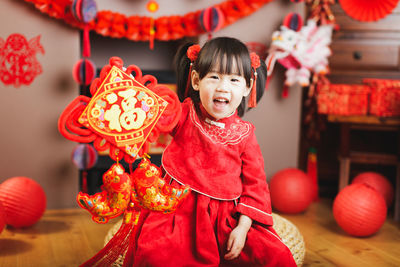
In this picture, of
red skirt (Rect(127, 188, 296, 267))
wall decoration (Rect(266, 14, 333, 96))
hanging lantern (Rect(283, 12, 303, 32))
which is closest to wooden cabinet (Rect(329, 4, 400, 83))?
wall decoration (Rect(266, 14, 333, 96))

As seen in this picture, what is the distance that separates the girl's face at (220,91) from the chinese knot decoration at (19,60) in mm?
1233

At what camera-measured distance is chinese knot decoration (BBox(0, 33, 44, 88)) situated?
6.14ft

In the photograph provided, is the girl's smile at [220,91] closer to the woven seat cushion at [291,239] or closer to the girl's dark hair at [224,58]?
the girl's dark hair at [224,58]

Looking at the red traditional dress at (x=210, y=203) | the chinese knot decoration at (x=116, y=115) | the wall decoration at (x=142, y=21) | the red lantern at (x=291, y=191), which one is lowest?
the red lantern at (x=291, y=191)

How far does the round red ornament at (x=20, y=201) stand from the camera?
64.9 inches

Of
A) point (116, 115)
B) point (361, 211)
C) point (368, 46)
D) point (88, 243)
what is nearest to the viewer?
point (116, 115)

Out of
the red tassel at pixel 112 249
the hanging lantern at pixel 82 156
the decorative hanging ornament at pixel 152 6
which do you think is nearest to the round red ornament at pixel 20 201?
the hanging lantern at pixel 82 156

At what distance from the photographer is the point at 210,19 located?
1.96 meters

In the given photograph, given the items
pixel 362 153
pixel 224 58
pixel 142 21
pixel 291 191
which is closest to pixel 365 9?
pixel 362 153

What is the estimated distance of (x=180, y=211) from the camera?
105cm

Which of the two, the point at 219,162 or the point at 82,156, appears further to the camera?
the point at 82,156

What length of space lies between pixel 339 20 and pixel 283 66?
0.46 m

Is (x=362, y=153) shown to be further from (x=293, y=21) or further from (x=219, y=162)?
(x=219, y=162)

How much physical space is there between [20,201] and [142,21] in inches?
40.7
